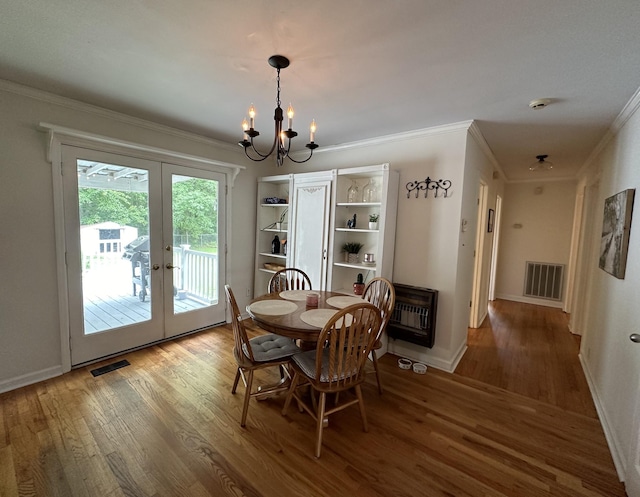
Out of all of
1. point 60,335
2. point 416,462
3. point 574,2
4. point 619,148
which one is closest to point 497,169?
point 619,148

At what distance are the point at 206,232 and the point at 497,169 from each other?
4.41 meters

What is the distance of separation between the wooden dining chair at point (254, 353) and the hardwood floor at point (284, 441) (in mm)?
134

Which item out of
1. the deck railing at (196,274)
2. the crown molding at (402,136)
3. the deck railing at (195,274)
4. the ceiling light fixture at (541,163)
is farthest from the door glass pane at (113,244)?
the ceiling light fixture at (541,163)

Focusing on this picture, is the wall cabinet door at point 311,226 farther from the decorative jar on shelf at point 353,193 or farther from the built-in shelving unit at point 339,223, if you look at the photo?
the decorative jar on shelf at point 353,193

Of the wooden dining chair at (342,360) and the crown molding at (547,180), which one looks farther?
the crown molding at (547,180)

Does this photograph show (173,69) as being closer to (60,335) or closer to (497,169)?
(60,335)

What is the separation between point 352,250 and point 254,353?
1741 millimetres

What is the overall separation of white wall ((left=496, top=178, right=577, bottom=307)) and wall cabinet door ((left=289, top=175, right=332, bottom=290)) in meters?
4.50

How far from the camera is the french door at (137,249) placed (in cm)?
261

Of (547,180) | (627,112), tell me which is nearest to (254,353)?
(627,112)

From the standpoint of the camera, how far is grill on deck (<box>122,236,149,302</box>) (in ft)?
9.66

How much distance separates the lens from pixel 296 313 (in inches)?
84.8

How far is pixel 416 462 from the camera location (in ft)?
5.62

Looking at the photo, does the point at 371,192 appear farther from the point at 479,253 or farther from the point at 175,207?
the point at 175,207
